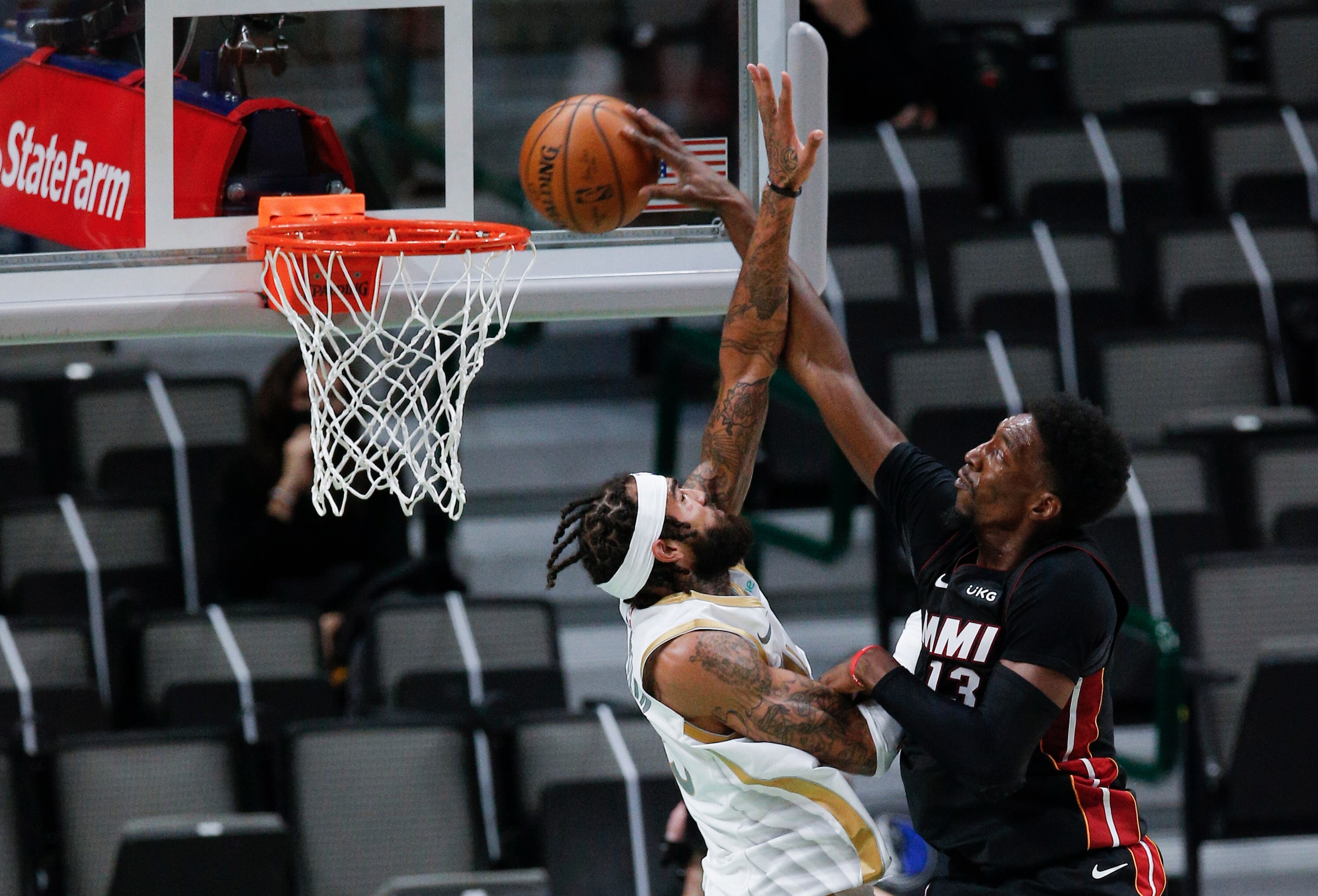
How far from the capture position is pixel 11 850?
4.57 metres

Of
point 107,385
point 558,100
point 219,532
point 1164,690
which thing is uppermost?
point 558,100

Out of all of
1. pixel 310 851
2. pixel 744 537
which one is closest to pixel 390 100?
pixel 744 537

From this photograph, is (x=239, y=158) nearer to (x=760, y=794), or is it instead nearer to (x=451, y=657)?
(x=760, y=794)

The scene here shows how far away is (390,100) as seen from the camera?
3320 millimetres

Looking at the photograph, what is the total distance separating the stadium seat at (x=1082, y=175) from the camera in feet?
24.8

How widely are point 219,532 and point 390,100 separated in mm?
2878

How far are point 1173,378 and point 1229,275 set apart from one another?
2.75ft

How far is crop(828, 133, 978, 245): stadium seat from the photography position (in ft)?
24.2

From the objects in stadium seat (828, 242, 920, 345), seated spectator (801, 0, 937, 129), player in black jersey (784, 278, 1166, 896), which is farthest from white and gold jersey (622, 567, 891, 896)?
seated spectator (801, 0, 937, 129)

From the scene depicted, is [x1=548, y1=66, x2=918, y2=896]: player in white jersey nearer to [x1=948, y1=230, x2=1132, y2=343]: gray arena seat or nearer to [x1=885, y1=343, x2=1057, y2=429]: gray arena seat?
[x1=885, y1=343, x2=1057, y2=429]: gray arena seat

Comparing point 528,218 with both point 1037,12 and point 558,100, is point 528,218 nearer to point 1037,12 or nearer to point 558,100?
point 558,100

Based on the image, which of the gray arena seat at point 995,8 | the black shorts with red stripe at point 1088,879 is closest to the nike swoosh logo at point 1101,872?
the black shorts with red stripe at point 1088,879

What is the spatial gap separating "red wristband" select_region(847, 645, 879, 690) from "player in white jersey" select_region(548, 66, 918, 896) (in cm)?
6

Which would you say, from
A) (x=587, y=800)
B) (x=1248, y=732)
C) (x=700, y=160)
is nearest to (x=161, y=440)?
(x=587, y=800)
